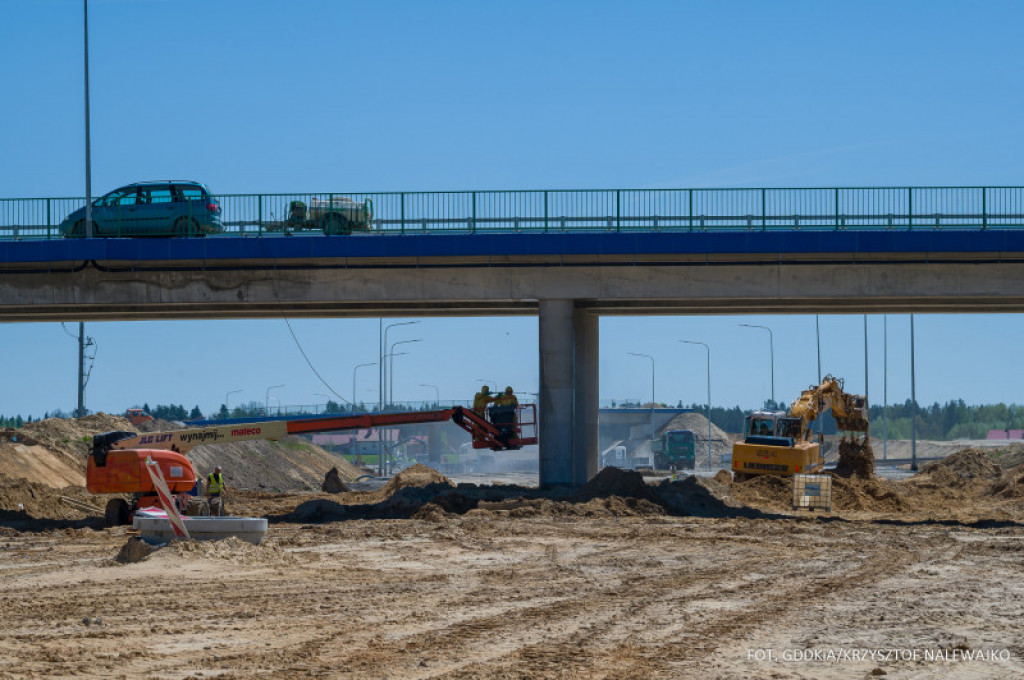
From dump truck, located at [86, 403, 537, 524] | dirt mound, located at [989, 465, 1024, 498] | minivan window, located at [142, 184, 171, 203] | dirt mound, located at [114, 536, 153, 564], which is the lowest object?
dirt mound, located at [989, 465, 1024, 498]

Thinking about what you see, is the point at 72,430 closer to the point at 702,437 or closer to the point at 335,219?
the point at 335,219

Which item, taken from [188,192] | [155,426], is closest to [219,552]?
[188,192]

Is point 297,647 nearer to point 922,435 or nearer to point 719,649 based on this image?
point 719,649

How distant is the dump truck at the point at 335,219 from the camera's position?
34.0 meters

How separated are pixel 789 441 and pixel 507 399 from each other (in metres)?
9.36

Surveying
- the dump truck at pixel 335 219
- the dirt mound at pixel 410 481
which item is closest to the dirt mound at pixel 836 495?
the dirt mound at pixel 410 481

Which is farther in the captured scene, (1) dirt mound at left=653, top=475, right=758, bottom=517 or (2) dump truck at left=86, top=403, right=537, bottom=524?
(1) dirt mound at left=653, top=475, right=758, bottom=517

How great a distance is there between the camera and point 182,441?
2834 centimetres

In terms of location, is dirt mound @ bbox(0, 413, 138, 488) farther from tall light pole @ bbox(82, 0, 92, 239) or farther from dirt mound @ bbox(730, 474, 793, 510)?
dirt mound @ bbox(730, 474, 793, 510)

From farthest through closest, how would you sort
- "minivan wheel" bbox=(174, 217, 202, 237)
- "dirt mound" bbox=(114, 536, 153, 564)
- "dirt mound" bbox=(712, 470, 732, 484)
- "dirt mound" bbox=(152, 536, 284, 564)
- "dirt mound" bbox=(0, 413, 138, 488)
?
"dirt mound" bbox=(0, 413, 138, 488), "dirt mound" bbox=(712, 470, 732, 484), "minivan wheel" bbox=(174, 217, 202, 237), "dirt mound" bbox=(114, 536, 153, 564), "dirt mound" bbox=(152, 536, 284, 564)

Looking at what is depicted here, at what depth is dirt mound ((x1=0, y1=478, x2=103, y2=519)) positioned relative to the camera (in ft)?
108

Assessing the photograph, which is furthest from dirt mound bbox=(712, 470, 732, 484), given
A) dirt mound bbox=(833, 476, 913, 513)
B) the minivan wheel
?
the minivan wheel

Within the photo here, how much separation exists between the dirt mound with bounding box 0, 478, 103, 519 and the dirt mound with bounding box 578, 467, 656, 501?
13.2m

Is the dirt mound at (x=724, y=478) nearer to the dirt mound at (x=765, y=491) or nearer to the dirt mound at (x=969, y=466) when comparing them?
the dirt mound at (x=765, y=491)
